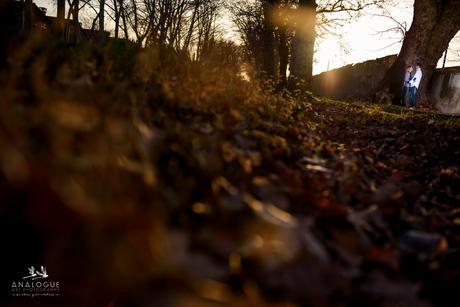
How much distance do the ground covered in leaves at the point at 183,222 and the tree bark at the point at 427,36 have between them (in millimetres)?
14242

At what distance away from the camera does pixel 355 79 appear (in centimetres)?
2309

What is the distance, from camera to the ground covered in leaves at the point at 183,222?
2.72ft

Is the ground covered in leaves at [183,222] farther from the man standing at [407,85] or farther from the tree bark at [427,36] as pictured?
the tree bark at [427,36]

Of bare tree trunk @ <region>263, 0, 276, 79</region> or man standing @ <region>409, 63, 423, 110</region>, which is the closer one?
man standing @ <region>409, 63, 423, 110</region>

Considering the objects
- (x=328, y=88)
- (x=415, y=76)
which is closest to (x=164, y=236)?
(x=415, y=76)

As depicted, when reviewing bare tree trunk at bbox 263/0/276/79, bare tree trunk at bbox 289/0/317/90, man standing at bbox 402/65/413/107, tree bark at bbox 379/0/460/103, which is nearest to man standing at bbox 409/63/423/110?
man standing at bbox 402/65/413/107

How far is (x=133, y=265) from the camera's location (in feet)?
2.55

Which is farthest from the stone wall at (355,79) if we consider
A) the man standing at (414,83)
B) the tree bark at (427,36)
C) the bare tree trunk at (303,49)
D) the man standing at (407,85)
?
the bare tree trunk at (303,49)

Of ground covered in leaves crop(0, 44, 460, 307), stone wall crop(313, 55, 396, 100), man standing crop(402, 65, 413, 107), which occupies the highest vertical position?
stone wall crop(313, 55, 396, 100)

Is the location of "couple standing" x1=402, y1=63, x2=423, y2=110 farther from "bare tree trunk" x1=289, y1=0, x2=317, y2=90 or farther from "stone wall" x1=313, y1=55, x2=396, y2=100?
"stone wall" x1=313, y1=55, x2=396, y2=100

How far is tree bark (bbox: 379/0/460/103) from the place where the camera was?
1354cm

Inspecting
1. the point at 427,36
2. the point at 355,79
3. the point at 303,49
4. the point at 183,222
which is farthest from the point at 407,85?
the point at 183,222

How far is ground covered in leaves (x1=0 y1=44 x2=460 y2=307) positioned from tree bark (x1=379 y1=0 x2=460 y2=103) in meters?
14.2

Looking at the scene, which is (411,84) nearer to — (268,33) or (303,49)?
(303,49)
